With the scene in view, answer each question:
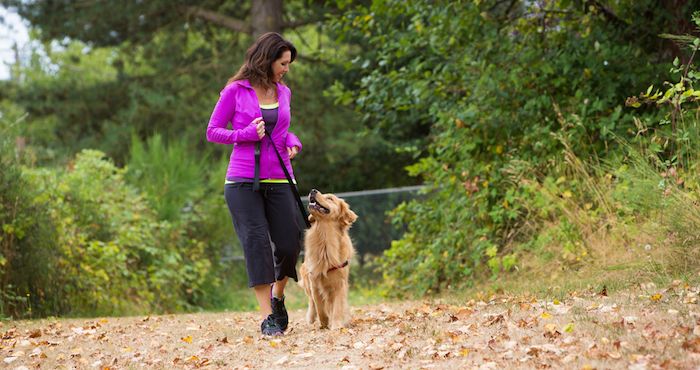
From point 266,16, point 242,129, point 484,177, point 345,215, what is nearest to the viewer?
point 242,129

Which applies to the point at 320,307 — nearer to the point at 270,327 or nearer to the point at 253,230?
the point at 270,327

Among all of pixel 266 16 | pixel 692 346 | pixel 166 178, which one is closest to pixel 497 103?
pixel 692 346

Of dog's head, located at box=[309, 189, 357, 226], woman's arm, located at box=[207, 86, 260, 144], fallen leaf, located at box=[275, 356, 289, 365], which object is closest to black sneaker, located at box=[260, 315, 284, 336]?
dog's head, located at box=[309, 189, 357, 226]

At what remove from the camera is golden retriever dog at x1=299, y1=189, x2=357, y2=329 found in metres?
6.66

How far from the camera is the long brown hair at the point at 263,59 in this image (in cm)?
666

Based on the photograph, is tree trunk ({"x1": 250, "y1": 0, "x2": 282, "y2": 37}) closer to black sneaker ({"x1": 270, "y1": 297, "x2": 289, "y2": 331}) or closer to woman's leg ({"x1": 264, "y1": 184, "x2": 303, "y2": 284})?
woman's leg ({"x1": 264, "y1": 184, "x2": 303, "y2": 284})

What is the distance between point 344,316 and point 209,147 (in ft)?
46.6

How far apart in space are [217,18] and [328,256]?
47.2 feet

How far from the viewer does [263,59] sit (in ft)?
21.8

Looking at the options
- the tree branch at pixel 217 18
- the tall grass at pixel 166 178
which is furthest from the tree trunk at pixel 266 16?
the tall grass at pixel 166 178

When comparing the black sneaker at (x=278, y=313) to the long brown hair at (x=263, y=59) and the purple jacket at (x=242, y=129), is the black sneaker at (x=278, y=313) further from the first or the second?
the long brown hair at (x=263, y=59)

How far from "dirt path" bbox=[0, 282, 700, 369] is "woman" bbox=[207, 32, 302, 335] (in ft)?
1.64

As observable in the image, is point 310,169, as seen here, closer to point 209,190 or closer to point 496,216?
point 209,190

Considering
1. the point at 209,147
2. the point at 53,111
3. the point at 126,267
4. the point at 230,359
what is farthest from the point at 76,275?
the point at 53,111
